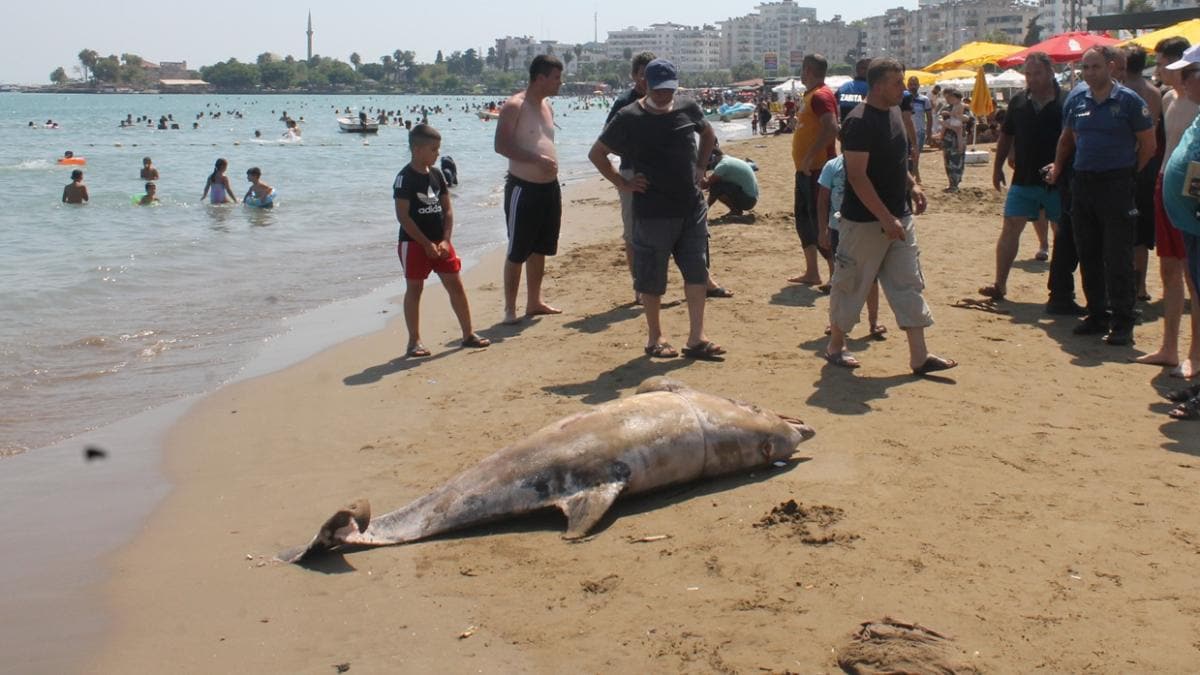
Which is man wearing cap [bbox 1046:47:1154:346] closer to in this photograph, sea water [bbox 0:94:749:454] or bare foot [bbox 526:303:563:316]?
bare foot [bbox 526:303:563:316]

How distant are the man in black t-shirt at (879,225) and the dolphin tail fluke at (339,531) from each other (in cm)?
329

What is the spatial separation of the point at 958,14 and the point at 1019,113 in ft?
617

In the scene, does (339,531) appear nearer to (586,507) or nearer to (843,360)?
(586,507)

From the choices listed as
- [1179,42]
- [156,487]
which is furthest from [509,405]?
[1179,42]

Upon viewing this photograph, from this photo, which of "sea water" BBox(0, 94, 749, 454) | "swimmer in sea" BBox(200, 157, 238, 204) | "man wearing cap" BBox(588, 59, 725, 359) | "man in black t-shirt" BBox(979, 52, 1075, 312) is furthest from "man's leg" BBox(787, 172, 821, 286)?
"swimmer in sea" BBox(200, 157, 238, 204)

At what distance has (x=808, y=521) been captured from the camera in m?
4.65

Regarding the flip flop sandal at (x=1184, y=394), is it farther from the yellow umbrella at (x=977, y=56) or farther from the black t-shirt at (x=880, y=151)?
the yellow umbrella at (x=977, y=56)

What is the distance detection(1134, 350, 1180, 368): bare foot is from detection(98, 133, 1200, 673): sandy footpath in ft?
0.41

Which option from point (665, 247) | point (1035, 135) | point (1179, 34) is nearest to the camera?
point (665, 247)

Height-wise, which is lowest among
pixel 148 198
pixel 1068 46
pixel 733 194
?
pixel 148 198

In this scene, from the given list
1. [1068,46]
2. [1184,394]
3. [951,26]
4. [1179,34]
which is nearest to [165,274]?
[1184,394]

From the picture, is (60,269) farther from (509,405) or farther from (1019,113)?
(1019,113)

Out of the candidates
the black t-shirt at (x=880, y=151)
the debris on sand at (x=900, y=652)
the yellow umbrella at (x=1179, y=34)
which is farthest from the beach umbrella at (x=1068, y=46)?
the debris on sand at (x=900, y=652)

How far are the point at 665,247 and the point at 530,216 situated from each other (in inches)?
64.6
